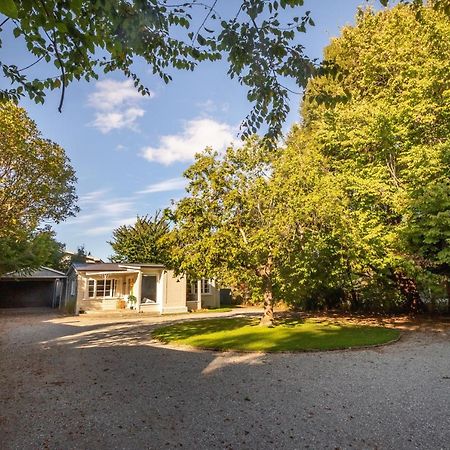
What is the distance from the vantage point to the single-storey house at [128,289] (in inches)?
1000

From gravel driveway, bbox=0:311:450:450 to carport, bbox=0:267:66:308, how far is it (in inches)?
934

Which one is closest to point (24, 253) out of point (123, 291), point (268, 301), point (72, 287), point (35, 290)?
point (268, 301)

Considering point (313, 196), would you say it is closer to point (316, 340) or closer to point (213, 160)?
point (213, 160)

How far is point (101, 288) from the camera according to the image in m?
26.4

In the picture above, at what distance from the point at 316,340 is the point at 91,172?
36.0ft

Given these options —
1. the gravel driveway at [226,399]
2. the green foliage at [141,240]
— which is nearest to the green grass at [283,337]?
the gravel driveway at [226,399]

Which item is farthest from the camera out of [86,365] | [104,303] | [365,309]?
[104,303]

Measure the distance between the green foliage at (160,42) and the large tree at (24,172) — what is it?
13673 mm

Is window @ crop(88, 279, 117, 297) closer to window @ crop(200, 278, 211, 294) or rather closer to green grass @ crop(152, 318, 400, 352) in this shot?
window @ crop(200, 278, 211, 294)

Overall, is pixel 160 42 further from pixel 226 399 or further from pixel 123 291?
pixel 123 291

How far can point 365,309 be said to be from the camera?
2139cm

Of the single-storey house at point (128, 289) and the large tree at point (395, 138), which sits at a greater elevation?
the large tree at point (395, 138)

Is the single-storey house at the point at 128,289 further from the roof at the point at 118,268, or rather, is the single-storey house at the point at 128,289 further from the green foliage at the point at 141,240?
the green foliage at the point at 141,240

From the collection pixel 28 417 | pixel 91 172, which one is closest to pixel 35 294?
pixel 91 172
